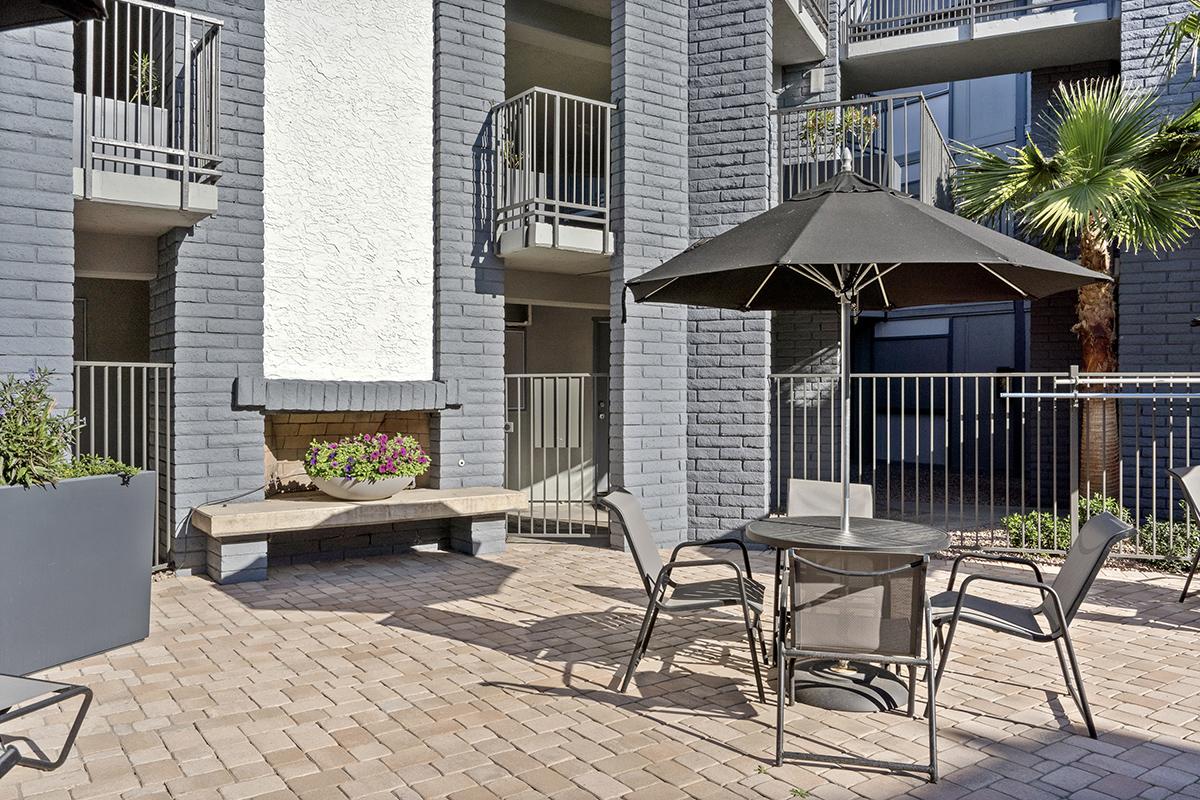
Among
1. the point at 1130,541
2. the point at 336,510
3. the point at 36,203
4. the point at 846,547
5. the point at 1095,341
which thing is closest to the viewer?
the point at 846,547

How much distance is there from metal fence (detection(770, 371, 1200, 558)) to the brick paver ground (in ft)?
6.19

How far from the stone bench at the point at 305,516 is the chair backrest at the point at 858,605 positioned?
15.0ft

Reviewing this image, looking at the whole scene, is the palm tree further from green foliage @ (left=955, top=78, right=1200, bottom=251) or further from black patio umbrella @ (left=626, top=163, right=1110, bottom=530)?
black patio umbrella @ (left=626, top=163, right=1110, bottom=530)

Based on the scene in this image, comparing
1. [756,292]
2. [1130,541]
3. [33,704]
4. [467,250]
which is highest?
[467,250]

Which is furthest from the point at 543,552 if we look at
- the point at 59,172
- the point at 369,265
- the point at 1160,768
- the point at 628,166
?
the point at 1160,768

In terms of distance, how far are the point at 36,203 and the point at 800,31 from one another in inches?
326

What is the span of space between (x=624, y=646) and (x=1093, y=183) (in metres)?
6.22

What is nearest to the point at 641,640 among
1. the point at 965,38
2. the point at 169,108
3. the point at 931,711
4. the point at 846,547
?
the point at 846,547

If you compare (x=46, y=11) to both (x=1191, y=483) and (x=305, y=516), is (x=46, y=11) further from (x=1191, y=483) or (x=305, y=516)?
(x=1191, y=483)

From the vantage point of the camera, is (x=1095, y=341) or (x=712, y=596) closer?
(x=712, y=596)

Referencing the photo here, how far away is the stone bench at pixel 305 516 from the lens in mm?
6902

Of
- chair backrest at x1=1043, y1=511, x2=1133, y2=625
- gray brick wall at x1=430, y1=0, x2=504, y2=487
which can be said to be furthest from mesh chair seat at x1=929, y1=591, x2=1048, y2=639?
gray brick wall at x1=430, y1=0, x2=504, y2=487

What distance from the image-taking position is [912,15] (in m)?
12.2

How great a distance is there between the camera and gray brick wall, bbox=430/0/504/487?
835cm
